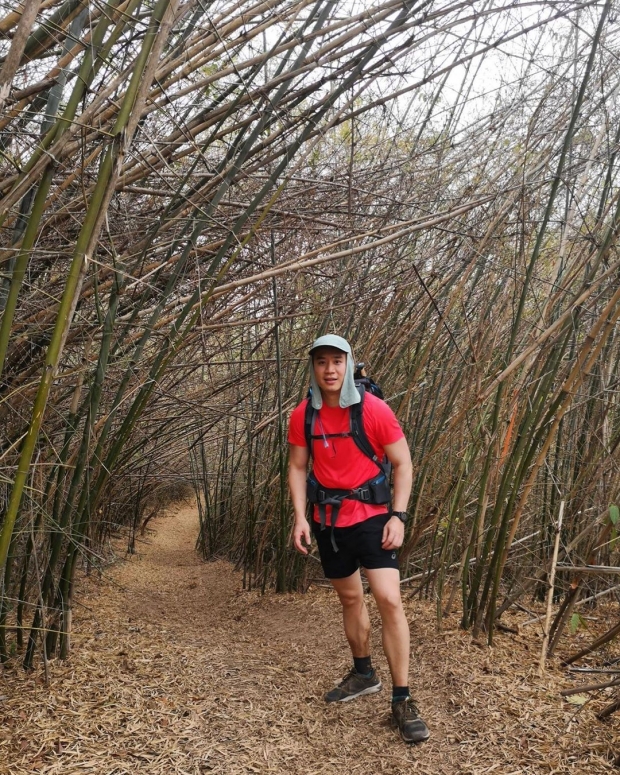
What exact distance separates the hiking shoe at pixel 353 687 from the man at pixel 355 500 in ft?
0.85

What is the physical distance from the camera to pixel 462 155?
378cm

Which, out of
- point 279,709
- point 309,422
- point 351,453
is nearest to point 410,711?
point 279,709

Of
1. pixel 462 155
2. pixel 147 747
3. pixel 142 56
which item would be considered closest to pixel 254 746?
pixel 147 747

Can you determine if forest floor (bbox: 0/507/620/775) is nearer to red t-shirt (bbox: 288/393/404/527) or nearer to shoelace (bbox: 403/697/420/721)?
shoelace (bbox: 403/697/420/721)

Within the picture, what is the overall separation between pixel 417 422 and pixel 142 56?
2513 millimetres

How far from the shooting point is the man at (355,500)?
238 centimetres

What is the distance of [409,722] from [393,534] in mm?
647

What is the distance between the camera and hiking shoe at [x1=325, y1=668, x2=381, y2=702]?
2.67 metres

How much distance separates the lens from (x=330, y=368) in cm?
249

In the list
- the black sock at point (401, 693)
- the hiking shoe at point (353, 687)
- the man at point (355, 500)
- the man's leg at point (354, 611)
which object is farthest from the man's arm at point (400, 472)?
the hiking shoe at point (353, 687)

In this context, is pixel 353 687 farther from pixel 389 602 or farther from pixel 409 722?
pixel 389 602

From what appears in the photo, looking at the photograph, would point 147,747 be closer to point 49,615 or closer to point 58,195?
point 49,615

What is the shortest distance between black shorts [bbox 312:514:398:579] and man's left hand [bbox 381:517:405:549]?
0.17ft

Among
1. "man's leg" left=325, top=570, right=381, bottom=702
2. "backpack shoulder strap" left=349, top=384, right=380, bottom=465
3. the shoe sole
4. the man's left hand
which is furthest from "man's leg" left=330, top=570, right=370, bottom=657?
"backpack shoulder strap" left=349, top=384, right=380, bottom=465
